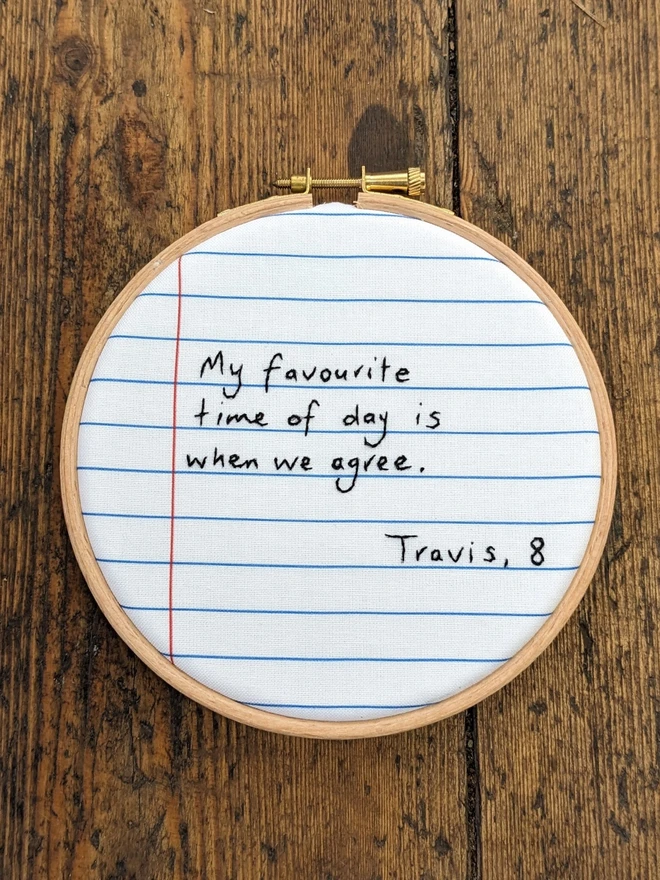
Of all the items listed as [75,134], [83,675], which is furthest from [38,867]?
[75,134]

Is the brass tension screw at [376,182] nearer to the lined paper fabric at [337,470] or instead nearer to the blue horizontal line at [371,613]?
the lined paper fabric at [337,470]

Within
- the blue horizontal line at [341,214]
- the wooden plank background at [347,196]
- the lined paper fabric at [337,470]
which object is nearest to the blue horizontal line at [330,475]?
the lined paper fabric at [337,470]

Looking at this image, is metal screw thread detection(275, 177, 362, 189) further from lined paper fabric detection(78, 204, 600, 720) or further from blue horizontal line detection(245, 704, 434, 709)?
blue horizontal line detection(245, 704, 434, 709)

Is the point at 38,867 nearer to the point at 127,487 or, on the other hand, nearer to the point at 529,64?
the point at 127,487

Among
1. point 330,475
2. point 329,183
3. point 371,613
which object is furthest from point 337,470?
point 329,183

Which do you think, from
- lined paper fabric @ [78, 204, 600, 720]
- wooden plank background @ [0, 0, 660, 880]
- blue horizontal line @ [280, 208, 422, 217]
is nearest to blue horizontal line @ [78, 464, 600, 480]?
lined paper fabric @ [78, 204, 600, 720]

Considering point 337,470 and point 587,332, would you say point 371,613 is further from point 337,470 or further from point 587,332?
point 587,332

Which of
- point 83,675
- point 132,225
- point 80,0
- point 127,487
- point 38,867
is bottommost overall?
point 38,867
